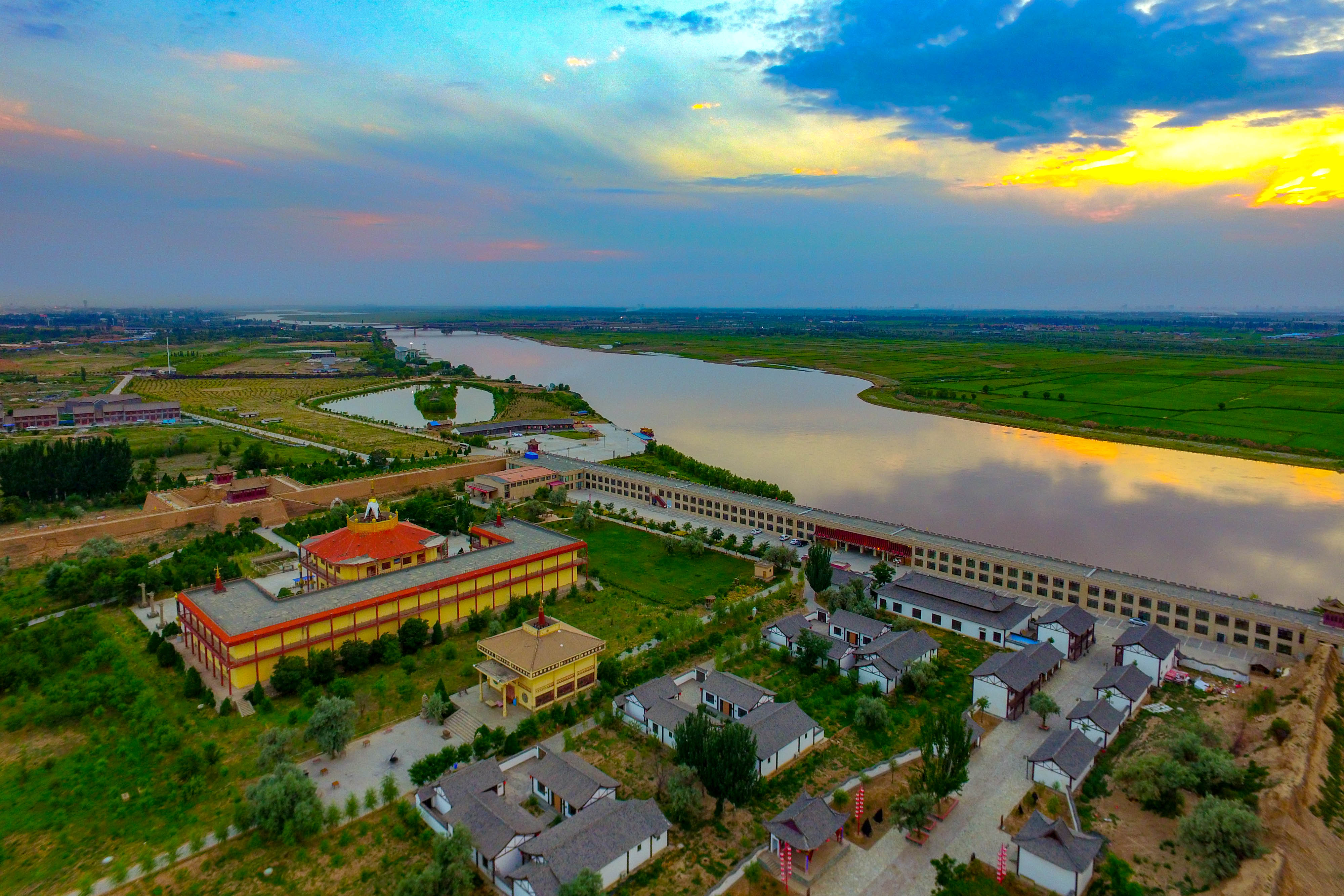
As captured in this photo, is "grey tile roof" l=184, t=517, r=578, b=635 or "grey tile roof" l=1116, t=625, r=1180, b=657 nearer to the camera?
"grey tile roof" l=1116, t=625, r=1180, b=657

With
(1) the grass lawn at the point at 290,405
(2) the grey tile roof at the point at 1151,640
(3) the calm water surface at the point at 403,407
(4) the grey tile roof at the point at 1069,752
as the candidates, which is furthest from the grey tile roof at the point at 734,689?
(3) the calm water surface at the point at 403,407

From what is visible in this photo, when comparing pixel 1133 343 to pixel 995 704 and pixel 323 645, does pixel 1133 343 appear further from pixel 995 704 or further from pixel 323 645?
pixel 323 645

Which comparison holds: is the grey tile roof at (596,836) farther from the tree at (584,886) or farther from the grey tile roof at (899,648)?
the grey tile roof at (899,648)

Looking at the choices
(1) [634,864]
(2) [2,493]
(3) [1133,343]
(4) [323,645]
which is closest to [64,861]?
(4) [323,645]

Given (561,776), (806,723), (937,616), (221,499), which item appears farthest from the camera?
(221,499)

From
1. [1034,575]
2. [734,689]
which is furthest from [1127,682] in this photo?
[734,689]

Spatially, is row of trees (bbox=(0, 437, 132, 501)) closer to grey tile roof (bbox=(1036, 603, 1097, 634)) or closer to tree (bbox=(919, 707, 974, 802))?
tree (bbox=(919, 707, 974, 802))

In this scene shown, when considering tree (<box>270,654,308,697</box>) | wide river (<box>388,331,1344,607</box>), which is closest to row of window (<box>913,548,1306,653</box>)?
wide river (<box>388,331,1344,607</box>)
